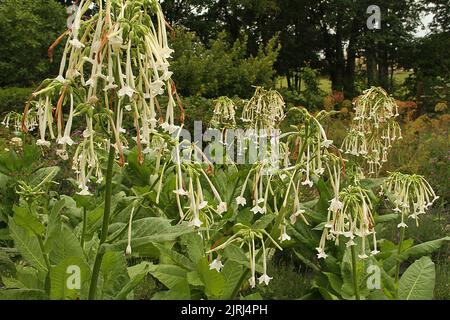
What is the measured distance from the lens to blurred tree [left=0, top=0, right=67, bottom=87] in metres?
13.4

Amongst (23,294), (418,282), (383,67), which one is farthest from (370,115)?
(383,67)

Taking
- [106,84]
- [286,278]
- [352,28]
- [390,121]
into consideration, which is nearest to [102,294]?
[106,84]

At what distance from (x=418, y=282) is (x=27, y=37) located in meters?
12.3

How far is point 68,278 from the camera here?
2.54 metres

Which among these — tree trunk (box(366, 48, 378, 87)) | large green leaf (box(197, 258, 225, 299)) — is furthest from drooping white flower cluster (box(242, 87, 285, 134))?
Answer: tree trunk (box(366, 48, 378, 87))

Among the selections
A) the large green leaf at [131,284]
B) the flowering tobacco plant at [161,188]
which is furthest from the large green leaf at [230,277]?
the large green leaf at [131,284]

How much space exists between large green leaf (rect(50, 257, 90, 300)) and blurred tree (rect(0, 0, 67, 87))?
38.7ft

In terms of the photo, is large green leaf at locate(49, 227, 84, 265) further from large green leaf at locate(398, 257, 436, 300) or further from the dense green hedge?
the dense green hedge

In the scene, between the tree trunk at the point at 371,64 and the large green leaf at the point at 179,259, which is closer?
the large green leaf at the point at 179,259

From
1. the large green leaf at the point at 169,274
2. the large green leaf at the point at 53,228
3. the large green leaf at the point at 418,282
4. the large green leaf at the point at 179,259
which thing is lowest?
the large green leaf at the point at 418,282

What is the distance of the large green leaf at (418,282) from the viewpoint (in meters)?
3.28

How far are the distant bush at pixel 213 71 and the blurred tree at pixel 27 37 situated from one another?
3381 mm

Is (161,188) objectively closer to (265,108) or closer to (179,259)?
(179,259)

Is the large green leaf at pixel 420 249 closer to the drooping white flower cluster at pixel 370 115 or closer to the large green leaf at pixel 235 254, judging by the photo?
the drooping white flower cluster at pixel 370 115
